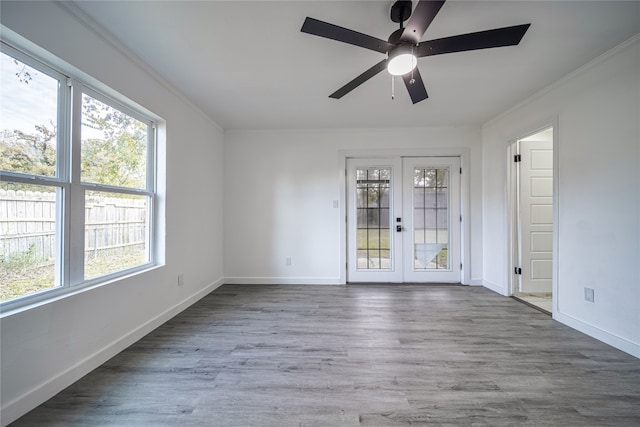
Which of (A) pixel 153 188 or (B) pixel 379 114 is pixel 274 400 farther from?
(B) pixel 379 114

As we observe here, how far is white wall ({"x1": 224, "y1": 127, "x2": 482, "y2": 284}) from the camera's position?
414 centimetres

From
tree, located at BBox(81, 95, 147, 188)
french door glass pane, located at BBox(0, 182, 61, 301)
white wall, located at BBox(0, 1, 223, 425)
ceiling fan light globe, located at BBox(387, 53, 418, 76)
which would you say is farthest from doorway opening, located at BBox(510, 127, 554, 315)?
french door glass pane, located at BBox(0, 182, 61, 301)

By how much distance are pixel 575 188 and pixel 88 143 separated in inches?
171

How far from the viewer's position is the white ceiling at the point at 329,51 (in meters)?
1.70

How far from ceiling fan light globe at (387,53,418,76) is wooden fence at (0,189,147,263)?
7.98 feet

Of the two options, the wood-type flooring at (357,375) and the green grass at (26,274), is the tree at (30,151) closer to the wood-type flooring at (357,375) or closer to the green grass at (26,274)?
the green grass at (26,274)

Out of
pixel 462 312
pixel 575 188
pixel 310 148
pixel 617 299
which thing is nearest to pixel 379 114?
pixel 310 148

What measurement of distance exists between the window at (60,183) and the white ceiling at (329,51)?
60 cm

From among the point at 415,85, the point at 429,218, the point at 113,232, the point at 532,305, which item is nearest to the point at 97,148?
the point at 113,232

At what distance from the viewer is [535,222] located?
354 centimetres

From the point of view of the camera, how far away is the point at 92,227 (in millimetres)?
1979

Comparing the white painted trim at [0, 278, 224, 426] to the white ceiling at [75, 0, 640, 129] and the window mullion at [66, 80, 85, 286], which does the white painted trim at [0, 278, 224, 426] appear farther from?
the white ceiling at [75, 0, 640, 129]

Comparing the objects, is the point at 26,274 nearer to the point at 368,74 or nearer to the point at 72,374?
the point at 72,374

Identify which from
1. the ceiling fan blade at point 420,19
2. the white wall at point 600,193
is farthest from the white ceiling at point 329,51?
the ceiling fan blade at point 420,19
